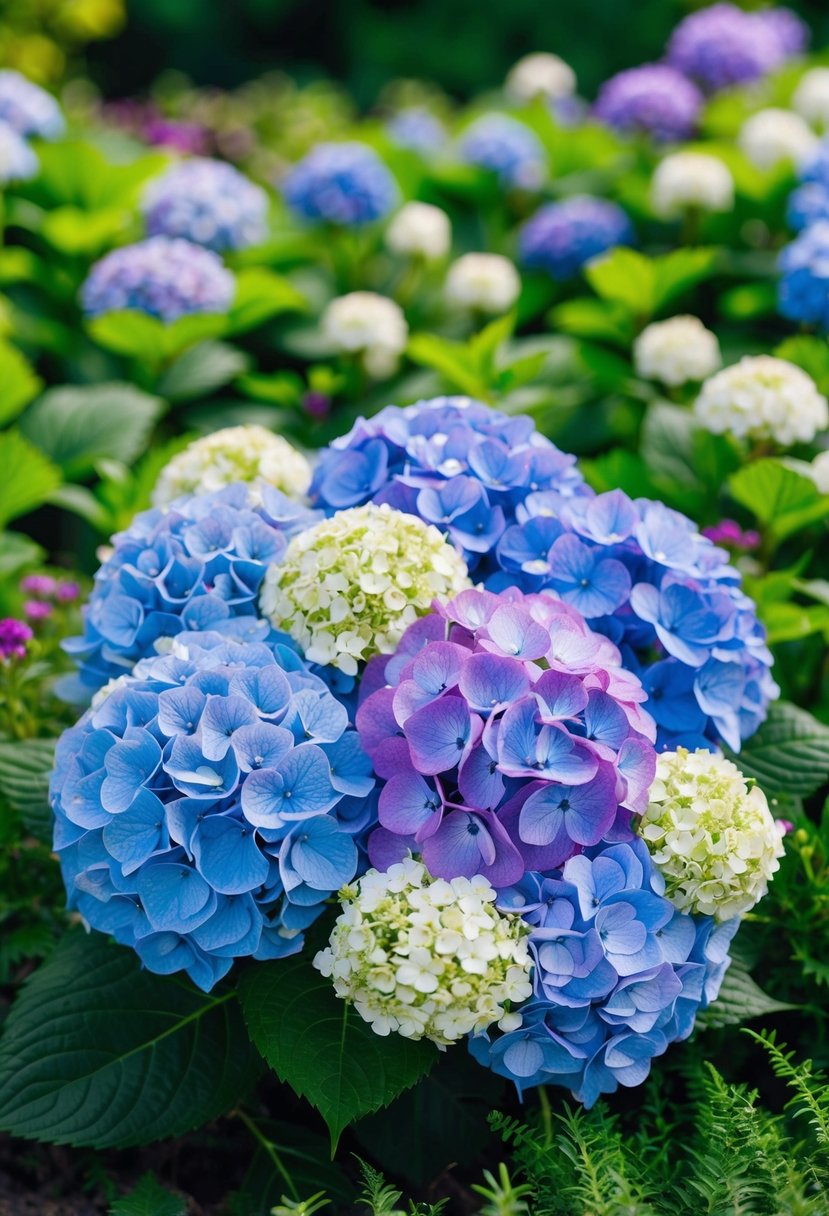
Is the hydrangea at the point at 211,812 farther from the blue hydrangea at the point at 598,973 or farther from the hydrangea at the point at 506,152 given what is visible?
the hydrangea at the point at 506,152

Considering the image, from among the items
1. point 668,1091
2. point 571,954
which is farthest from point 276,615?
point 668,1091

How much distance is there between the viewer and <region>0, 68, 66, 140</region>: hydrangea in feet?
12.0

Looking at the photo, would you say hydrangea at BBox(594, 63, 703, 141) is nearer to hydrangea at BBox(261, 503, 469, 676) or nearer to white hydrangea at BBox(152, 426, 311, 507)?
white hydrangea at BBox(152, 426, 311, 507)

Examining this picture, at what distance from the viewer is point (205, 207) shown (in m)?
3.39

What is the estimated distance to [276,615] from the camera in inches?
68.2

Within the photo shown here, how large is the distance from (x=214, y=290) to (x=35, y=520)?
2.95 feet

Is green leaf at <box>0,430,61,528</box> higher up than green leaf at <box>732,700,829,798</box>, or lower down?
lower down

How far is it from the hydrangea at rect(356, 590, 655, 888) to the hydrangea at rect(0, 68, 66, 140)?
287 centimetres

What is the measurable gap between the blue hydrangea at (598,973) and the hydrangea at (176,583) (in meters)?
0.58

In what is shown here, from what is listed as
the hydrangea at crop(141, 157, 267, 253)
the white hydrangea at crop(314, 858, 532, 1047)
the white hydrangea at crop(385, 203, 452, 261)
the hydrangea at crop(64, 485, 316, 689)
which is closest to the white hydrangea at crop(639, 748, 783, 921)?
the white hydrangea at crop(314, 858, 532, 1047)

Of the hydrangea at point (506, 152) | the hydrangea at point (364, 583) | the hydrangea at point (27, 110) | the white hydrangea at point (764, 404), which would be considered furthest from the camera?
the hydrangea at point (506, 152)

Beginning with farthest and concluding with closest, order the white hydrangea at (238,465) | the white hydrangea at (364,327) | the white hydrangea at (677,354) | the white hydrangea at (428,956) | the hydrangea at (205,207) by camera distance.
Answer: the hydrangea at (205,207)
the white hydrangea at (364,327)
the white hydrangea at (677,354)
the white hydrangea at (238,465)
the white hydrangea at (428,956)

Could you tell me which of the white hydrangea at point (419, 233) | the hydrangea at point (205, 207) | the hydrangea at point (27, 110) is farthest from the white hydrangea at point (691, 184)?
Result: the hydrangea at point (27, 110)

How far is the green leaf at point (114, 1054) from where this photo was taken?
5.35 feet
